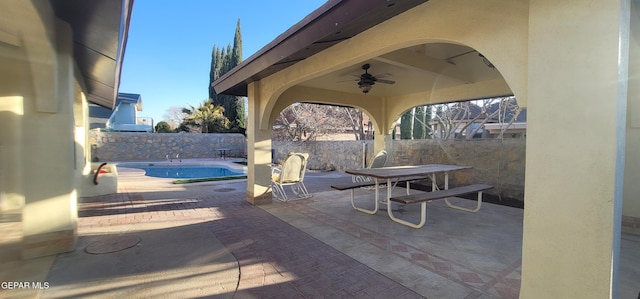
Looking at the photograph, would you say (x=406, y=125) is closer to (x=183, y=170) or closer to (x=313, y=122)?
(x=313, y=122)

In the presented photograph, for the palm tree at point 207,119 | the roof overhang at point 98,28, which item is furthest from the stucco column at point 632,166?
the palm tree at point 207,119

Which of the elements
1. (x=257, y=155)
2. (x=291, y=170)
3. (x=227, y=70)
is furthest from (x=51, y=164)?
(x=227, y=70)

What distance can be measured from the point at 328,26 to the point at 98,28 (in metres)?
2.55

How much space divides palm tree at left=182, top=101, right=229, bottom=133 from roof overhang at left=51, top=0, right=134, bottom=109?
17847 mm

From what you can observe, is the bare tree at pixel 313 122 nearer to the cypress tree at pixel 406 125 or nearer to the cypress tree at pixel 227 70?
the cypress tree at pixel 406 125

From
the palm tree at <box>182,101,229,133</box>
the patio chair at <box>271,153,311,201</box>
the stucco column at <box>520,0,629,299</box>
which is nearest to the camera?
the stucco column at <box>520,0,629,299</box>

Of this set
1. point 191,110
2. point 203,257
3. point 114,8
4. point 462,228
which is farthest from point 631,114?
point 191,110

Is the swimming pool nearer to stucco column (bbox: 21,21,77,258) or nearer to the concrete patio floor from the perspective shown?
the concrete patio floor

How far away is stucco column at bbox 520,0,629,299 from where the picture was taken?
151cm

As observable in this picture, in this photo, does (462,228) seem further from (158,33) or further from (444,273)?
(158,33)

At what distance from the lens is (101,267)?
9.82ft

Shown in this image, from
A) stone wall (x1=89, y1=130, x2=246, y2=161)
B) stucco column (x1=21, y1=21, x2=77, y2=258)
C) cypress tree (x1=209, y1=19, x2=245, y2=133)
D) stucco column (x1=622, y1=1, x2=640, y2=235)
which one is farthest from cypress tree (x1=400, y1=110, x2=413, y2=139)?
stucco column (x1=21, y1=21, x2=77, y2=258)

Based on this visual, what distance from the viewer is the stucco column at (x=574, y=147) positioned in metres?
1.51

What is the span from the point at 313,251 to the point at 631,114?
520cm
